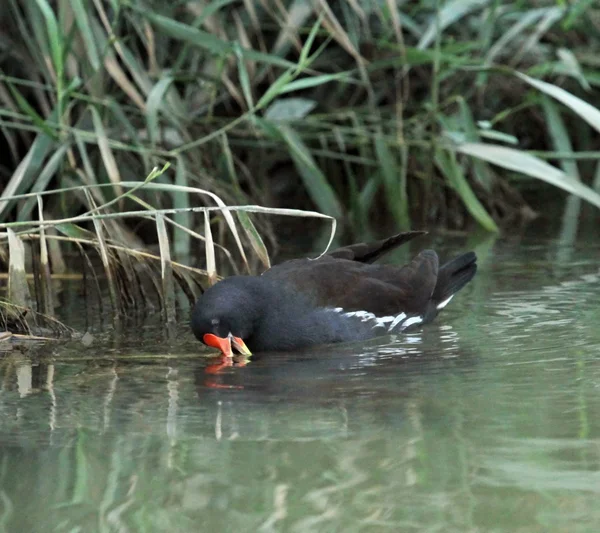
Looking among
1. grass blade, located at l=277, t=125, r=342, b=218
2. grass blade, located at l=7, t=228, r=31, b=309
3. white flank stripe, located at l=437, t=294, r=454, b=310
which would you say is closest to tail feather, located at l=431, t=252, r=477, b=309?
white flank stripe, located at l=437, t=294, r=454, b=310

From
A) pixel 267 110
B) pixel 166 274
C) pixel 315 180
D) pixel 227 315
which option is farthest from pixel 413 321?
pixel 267 110

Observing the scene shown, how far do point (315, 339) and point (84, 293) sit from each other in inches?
45.2

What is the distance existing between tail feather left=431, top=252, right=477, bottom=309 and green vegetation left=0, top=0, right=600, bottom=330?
76 cm

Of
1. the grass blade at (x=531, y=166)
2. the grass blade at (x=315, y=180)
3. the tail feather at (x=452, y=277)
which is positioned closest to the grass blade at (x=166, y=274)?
the tail feather at (x=452, y=277)

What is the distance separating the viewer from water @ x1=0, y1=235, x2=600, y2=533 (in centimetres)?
259

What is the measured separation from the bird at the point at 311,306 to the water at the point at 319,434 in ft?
0.31

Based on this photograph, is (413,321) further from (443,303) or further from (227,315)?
(227,315)

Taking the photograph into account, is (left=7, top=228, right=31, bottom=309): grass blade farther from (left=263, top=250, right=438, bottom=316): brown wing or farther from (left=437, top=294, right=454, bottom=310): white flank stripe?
(left=437, top=294, right=454, bottom=310): white flank stripe

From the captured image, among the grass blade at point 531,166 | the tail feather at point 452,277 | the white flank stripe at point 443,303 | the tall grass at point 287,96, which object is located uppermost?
the tall grass at point 287,96

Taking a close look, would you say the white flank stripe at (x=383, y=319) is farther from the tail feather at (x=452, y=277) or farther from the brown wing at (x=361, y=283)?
the tail feather at (x=452, y=277)

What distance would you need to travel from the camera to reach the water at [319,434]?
2594 mm

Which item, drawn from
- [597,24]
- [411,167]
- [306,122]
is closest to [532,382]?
[306,122]

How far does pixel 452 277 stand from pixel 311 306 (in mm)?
773

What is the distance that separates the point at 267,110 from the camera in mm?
6602
